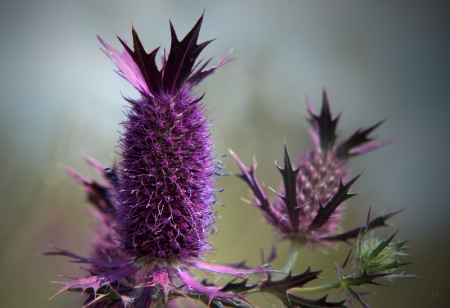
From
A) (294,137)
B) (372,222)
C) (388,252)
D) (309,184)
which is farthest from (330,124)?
(294,137)

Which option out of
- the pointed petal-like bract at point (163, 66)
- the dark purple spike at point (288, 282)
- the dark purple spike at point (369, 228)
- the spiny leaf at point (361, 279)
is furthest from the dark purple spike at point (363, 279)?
the pointed petal-like bract at point (163, 66)

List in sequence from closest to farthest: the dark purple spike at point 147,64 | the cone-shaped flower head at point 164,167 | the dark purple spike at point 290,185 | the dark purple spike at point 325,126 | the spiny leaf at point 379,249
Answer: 1. the dark purple spike at point 147,64
2. the cone-shaped flower head at point 164,167
3. the spiny leaf at point 379,249
4. the dark purple spike at point 290,185
5. the dark purple spike at point 325,126

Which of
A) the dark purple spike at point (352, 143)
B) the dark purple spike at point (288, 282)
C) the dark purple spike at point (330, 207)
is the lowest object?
the dark purple spike at point (288, 282)

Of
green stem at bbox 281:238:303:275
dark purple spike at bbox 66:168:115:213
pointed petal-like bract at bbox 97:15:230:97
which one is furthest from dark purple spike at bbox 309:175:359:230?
dark purple spike at bbox 66:168:115:213

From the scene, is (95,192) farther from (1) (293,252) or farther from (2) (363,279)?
(2) (363,279)

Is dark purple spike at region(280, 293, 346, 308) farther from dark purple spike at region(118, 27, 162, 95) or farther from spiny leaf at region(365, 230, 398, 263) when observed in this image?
dark purple spike at region(118, 27, 162, 95)

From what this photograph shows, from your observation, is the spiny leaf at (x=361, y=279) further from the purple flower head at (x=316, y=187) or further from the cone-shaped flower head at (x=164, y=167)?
the cone-shaped flower head at (x=164, y=167)

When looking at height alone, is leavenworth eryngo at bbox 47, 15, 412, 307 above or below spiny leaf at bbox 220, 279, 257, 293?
above
